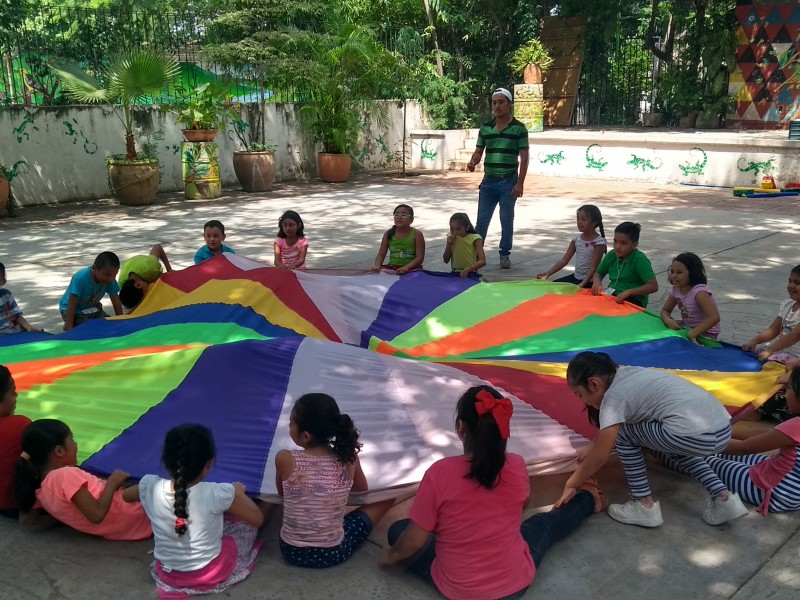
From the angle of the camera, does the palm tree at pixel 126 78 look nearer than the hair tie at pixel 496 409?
No

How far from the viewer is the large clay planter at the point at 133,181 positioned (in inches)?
456

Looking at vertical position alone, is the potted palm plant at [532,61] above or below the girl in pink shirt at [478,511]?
above

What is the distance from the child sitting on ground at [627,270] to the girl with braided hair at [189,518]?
3167 mm

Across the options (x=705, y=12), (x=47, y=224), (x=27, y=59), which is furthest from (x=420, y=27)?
(x=47, y=224)

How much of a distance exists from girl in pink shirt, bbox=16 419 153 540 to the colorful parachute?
0.19 m

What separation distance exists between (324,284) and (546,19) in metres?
13.8

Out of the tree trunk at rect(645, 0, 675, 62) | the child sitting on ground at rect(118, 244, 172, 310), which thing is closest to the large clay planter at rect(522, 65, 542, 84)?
the tree trunk at rect(645, 0, 675, 62)

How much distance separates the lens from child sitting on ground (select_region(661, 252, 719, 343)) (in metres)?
4.61

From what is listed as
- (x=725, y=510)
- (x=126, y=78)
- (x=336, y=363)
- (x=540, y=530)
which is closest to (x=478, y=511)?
(x=540, y=530)

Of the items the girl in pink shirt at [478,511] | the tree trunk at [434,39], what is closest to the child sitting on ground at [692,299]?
the girl in pink shirt at [478,511]

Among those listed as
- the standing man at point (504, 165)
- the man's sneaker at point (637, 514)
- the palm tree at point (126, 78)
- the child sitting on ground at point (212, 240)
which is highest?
the palm tree at point (126, 78)

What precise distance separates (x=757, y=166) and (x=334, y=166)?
6.78 metres

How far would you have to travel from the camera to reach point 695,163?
13070mm

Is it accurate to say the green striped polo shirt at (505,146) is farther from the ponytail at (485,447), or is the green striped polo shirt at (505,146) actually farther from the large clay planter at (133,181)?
the large clay planter at (133,181)
